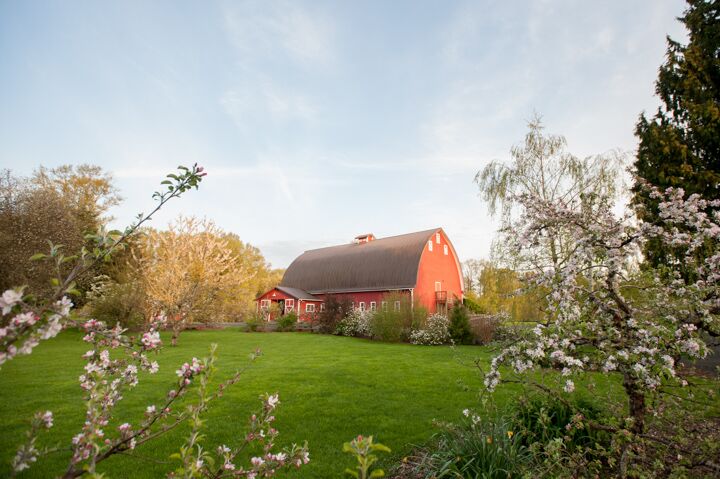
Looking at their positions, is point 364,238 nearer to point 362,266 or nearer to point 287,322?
point 362,266

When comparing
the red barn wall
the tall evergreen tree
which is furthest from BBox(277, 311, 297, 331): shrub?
the tall evergreen tree

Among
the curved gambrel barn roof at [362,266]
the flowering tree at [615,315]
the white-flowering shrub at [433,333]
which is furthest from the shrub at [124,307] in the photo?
the flowering tree at [615,315]

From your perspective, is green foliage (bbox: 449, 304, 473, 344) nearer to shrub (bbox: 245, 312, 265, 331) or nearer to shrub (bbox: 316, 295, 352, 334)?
shrub (bbox: 316, 295, 352, 334)

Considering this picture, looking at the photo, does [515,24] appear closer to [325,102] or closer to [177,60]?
[325,102]

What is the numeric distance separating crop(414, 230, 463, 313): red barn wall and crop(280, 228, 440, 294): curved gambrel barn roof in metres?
0.88

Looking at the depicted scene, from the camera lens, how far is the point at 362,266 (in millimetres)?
31156

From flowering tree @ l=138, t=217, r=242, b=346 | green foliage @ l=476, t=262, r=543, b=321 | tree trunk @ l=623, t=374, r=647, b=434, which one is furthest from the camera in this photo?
green foliage @ l=476, t=262, r=543, b=321

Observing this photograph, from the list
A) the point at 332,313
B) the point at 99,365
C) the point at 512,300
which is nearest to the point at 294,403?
the point at 99,365

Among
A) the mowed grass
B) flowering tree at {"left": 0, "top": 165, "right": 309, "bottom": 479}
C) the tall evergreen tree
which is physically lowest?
the mowed grass

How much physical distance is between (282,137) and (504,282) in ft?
48.8

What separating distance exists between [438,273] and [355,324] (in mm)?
9782

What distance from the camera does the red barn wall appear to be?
27.8m

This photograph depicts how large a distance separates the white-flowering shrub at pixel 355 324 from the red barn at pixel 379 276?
7.39 ft

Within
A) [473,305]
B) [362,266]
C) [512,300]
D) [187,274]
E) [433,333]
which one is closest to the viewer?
[187,274]
